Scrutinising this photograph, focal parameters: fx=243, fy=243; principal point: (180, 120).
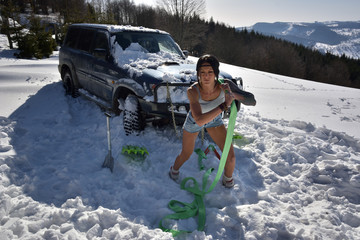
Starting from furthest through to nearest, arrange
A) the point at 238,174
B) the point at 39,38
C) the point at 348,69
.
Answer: the point at 348,69, the point at 39,38, the point at 238,174

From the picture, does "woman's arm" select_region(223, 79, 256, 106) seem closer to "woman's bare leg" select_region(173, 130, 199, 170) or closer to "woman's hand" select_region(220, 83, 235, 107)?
"woman's hand" select_region(220, 83, 235, 107)

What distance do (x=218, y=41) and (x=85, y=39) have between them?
1901 inches

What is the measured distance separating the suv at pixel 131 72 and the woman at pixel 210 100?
3.55 ft

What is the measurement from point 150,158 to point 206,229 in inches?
64.5

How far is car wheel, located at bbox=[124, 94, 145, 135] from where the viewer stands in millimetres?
4312

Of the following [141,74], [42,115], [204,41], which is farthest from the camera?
[204,41]

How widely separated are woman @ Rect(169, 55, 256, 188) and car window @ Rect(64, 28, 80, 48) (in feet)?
16.0

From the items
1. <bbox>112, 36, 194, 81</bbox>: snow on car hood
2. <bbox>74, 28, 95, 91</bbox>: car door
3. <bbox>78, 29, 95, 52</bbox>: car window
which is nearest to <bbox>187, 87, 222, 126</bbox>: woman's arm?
<bbox>112, 36, 194, 81</bbox>: snow on car hood

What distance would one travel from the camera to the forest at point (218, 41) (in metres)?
38.1

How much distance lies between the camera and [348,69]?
60.3 m

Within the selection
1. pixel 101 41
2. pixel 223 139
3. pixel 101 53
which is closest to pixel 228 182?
pixel 223 139

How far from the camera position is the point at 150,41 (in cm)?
548

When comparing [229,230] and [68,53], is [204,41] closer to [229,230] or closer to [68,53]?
[68,53]

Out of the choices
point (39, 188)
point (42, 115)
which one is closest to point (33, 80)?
point (42, 115)
